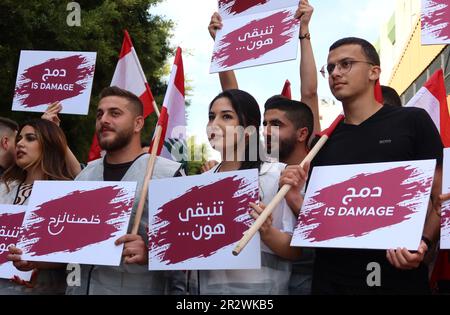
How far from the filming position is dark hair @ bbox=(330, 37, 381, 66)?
3102 mm

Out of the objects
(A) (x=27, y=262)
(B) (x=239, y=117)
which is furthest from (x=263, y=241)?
(A) (x=27, y=262)

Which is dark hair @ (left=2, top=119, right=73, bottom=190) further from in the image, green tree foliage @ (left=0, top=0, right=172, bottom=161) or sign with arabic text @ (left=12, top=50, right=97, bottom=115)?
green tree foliage @ (left=0, top=0, right=172, bottom=161)

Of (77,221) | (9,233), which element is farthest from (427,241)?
(9,233)

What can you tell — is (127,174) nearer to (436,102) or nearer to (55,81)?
(55,81)

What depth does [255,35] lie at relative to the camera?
373cm

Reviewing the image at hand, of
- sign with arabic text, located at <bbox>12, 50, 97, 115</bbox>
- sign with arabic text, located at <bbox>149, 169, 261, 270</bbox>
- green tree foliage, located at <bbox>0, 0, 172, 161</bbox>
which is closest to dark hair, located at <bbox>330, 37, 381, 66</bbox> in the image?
sign with arabic text, located at <bbox>149, 169, 261, 270</bbox>

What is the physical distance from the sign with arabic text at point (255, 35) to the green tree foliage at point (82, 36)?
5.49m

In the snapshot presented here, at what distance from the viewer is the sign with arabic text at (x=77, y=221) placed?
290 centimetres

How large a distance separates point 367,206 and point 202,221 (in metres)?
0.74

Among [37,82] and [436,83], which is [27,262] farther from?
[436,83]

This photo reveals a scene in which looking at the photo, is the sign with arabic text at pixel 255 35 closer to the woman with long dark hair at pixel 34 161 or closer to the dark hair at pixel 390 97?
the dark hair at pixel 390 97

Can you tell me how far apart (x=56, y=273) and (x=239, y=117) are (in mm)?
1370
